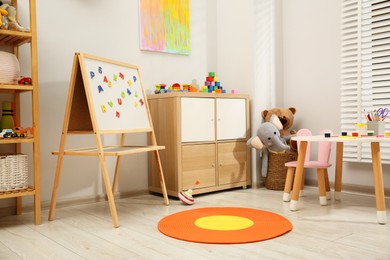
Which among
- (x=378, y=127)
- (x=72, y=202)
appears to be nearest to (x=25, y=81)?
(x=72, y=202)

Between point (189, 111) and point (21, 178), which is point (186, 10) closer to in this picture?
point (189, 111)

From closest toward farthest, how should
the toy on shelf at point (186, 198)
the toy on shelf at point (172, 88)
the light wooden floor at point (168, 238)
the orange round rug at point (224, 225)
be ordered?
1. the light wooden floor at point (168, 238)
2. the orange round rug at point (224, 225)
3. the toy on shelf at point (186, 198)
4. the toy on shelf at point (172, 88)

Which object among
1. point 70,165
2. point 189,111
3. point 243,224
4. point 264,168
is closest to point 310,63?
point 264,168

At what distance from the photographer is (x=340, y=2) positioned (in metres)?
3.21

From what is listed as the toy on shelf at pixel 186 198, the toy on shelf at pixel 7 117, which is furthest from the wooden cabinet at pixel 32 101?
the toy on shelf at pixel 186 198

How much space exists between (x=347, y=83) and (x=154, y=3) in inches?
68.9

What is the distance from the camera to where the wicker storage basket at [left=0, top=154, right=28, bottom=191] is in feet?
7.39

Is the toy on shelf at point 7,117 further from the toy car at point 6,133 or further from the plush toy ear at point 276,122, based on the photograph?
the plush toy ear at point 276,122

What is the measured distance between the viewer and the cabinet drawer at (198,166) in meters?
3.01

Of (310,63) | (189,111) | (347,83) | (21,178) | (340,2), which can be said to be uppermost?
(340,2)

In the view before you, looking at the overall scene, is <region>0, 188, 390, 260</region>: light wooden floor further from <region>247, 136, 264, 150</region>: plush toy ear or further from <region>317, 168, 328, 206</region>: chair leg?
<region>247, 136, 264, 150</region>: plush toy ear

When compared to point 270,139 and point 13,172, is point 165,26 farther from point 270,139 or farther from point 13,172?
point 13,172

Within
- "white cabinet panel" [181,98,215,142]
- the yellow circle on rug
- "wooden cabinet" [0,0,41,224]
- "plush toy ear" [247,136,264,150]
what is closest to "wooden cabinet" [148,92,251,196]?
"white cabinet panel" [181,98,215,142]

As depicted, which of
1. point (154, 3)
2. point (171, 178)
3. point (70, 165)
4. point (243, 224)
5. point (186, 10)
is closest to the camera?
point (243, 224)
